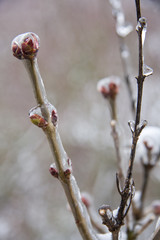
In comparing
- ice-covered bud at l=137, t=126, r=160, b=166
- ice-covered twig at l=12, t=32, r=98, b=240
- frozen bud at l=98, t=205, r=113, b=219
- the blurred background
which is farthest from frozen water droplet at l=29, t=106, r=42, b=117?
the blurred background

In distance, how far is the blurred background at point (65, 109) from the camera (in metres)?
4.45

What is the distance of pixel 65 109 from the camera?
20.2 feet

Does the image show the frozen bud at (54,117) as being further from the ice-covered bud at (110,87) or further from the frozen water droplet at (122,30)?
the frozen water droplet at (122,30)

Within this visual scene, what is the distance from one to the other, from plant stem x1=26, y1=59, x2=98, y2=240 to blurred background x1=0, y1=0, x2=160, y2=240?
127 inches

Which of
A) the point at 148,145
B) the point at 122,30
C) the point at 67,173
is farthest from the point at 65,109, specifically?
the point at 67,173

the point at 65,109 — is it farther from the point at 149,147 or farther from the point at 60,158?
the point at 60,158

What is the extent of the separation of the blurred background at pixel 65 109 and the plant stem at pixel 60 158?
3.24m

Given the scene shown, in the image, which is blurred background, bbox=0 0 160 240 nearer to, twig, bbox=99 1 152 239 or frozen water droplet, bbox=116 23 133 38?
frozen water droplet, bbox=116 23 133 38

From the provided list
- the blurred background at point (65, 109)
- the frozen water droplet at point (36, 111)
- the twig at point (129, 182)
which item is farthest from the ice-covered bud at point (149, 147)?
the blurred background at point (65, 109)

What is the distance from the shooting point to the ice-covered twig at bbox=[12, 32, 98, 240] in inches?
19.3

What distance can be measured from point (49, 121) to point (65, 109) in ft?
18.4

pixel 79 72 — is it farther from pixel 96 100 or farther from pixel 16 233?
pixel 16 233

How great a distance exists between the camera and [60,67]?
6.34 meters

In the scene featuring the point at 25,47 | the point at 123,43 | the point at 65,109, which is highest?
the point at 65,109
